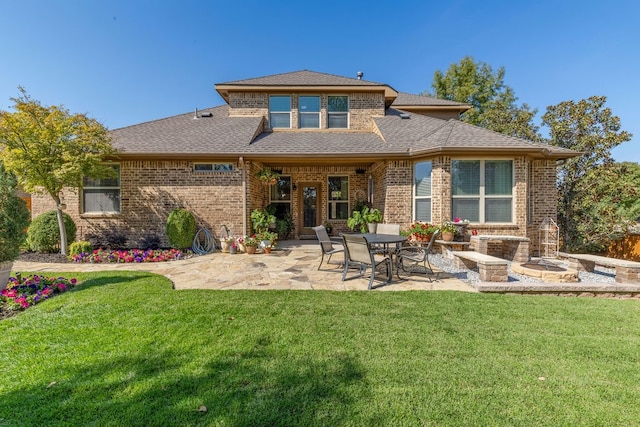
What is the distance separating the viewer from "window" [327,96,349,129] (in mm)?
11062

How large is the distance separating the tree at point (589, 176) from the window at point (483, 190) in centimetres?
331

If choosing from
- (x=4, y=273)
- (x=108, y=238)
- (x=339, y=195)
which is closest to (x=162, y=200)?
(x=108, y=238)

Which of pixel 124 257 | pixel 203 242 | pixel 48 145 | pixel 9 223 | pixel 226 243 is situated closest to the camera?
pixel 9 223

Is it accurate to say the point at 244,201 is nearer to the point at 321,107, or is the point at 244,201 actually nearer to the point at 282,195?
the point at 282,195

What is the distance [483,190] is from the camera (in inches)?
322

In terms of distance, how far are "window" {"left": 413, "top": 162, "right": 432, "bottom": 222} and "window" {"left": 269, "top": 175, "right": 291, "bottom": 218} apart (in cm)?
520

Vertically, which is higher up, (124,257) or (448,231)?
(448,231)

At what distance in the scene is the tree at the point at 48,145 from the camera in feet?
22.2

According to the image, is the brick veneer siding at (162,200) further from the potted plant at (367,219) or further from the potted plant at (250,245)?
the potted plant at (367,219)

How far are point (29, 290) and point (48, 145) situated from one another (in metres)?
4.57

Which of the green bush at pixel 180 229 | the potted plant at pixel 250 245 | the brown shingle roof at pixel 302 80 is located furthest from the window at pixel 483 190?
the green bush at pixel 180 229

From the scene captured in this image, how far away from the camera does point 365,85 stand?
1083 cm

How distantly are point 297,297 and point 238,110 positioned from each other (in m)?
9.34

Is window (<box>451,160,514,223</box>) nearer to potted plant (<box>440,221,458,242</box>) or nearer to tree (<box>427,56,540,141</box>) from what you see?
potted plant (<box>440,221,458,242</box>)
